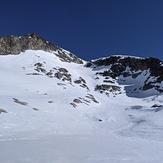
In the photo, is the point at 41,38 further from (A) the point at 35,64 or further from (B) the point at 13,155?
(B) the point at 13,155

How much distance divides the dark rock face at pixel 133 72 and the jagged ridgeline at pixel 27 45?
19.2m

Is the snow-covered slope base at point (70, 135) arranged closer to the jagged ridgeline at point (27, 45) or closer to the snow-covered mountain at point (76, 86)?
the snow-covered mountain at point (76, 86)

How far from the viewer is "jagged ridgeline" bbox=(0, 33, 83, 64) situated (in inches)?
3981

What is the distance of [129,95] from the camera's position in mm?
80625

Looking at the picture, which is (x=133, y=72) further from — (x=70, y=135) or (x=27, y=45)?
(x=70, y=135)

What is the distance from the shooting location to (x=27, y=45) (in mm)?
108438

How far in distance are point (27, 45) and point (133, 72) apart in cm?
5207

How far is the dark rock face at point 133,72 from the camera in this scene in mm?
84938

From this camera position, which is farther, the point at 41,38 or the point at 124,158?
the point at 41,38

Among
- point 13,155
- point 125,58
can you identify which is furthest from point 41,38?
point 13,155

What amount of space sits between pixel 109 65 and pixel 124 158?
4148 inches

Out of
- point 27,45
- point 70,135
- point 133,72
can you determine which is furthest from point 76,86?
point 70,135

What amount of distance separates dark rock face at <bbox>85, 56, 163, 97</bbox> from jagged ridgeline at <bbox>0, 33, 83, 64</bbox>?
62.9 ft

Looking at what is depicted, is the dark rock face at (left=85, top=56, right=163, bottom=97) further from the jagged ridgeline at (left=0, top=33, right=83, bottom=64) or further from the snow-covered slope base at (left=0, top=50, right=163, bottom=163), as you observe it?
the snow-covered slope base at (left=0, top=50, right=163, bottom=163)
